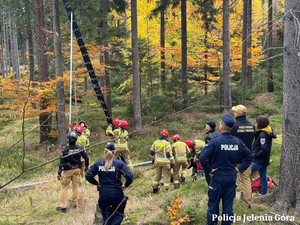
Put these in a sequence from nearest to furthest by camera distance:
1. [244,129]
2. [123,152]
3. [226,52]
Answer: [244,129]
[123,152]
[226,52]

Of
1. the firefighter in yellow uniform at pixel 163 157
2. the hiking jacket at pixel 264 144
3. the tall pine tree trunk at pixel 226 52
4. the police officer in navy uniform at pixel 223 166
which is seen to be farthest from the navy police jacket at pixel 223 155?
the tall pine tree trunk at pixel 226 52

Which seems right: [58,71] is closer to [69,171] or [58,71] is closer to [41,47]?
[41,47]

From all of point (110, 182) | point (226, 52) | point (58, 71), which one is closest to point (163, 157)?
point (110, 182)

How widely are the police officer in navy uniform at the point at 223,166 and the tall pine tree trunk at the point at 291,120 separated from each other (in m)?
1.08

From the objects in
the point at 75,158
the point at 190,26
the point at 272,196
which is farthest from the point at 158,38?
the point at 272,196

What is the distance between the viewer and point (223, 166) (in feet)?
15.0

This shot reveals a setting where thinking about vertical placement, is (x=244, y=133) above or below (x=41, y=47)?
below

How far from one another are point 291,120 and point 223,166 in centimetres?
160

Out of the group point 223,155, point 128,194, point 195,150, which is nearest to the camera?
point 223,155

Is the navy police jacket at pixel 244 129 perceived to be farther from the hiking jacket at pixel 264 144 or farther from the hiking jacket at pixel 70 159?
the hiking jacket at pixel 70 159

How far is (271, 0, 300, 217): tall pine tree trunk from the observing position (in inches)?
194

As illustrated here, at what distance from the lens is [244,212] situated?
5.32m

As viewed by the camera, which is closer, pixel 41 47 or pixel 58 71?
pixel 58 71

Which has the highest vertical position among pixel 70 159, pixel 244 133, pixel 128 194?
pixel 244 133
